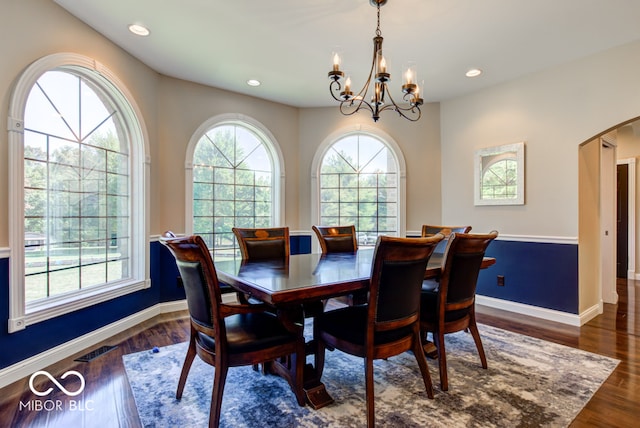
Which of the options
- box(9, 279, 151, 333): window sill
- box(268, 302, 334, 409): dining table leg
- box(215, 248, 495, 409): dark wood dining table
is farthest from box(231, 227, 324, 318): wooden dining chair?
box(9, 279, 151, 333): window sill

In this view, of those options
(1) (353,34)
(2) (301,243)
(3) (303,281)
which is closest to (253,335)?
(3) (303,281)

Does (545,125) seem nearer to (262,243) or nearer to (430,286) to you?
(430,286)

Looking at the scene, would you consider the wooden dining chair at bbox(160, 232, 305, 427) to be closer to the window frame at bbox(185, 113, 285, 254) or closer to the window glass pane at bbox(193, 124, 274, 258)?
the window frame at bbox(185, 113, 285, 254)

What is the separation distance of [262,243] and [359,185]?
2.32m

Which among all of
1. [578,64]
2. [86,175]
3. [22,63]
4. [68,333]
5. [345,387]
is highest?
[578,64]

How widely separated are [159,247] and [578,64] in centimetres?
490

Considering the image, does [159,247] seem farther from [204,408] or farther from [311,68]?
[311,68]

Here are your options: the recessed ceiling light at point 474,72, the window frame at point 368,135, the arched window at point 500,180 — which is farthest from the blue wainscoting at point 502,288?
the recessed ceiling light at point 474,72

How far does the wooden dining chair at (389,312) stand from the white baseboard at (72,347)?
7.03 feet

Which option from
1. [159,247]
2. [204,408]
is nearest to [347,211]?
[159,247]

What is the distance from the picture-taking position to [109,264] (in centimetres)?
317

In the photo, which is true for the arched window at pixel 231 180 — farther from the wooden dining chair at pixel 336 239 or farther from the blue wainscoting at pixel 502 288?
the wooden dining chair at pixel 336 239

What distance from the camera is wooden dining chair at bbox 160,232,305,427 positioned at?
163 cm

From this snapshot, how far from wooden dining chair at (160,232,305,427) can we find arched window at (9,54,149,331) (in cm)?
135
